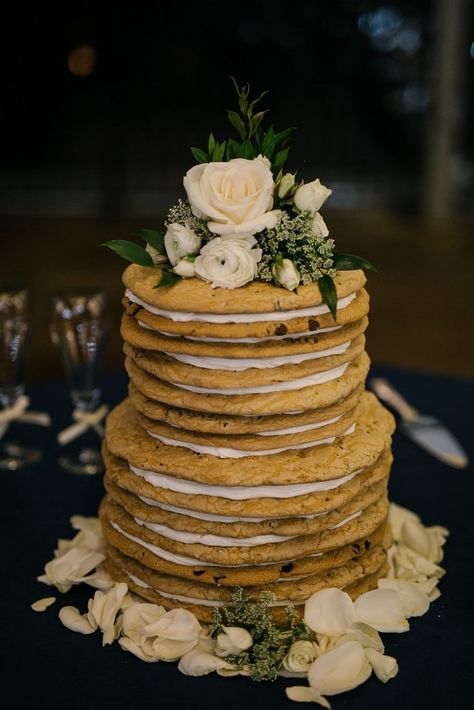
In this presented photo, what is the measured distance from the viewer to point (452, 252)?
319 inches

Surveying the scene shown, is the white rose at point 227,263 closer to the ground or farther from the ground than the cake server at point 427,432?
farther from the ground

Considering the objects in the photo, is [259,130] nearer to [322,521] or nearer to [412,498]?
[322,521]

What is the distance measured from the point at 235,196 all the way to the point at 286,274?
20 cm

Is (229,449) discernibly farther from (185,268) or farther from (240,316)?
(185,268)

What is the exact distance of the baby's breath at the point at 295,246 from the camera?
193 cm

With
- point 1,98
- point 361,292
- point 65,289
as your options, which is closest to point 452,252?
point 1,98

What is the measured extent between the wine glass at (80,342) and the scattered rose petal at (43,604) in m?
0.74

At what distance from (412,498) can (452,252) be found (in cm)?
578

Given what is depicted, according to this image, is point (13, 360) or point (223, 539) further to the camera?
point (13, 360)

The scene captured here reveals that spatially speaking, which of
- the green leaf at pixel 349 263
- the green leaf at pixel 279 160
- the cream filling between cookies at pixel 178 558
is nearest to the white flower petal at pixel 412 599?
the cream filling between cookies at pixel 178 558

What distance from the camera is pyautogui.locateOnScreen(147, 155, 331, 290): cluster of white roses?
188 centimetres

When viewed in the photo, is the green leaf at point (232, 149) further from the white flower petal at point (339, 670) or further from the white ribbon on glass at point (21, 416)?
the white ribbon on glass at point (21, 416)

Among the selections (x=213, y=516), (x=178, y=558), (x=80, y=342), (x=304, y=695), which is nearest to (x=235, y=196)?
(x=213, y=516)

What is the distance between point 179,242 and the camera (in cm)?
196
